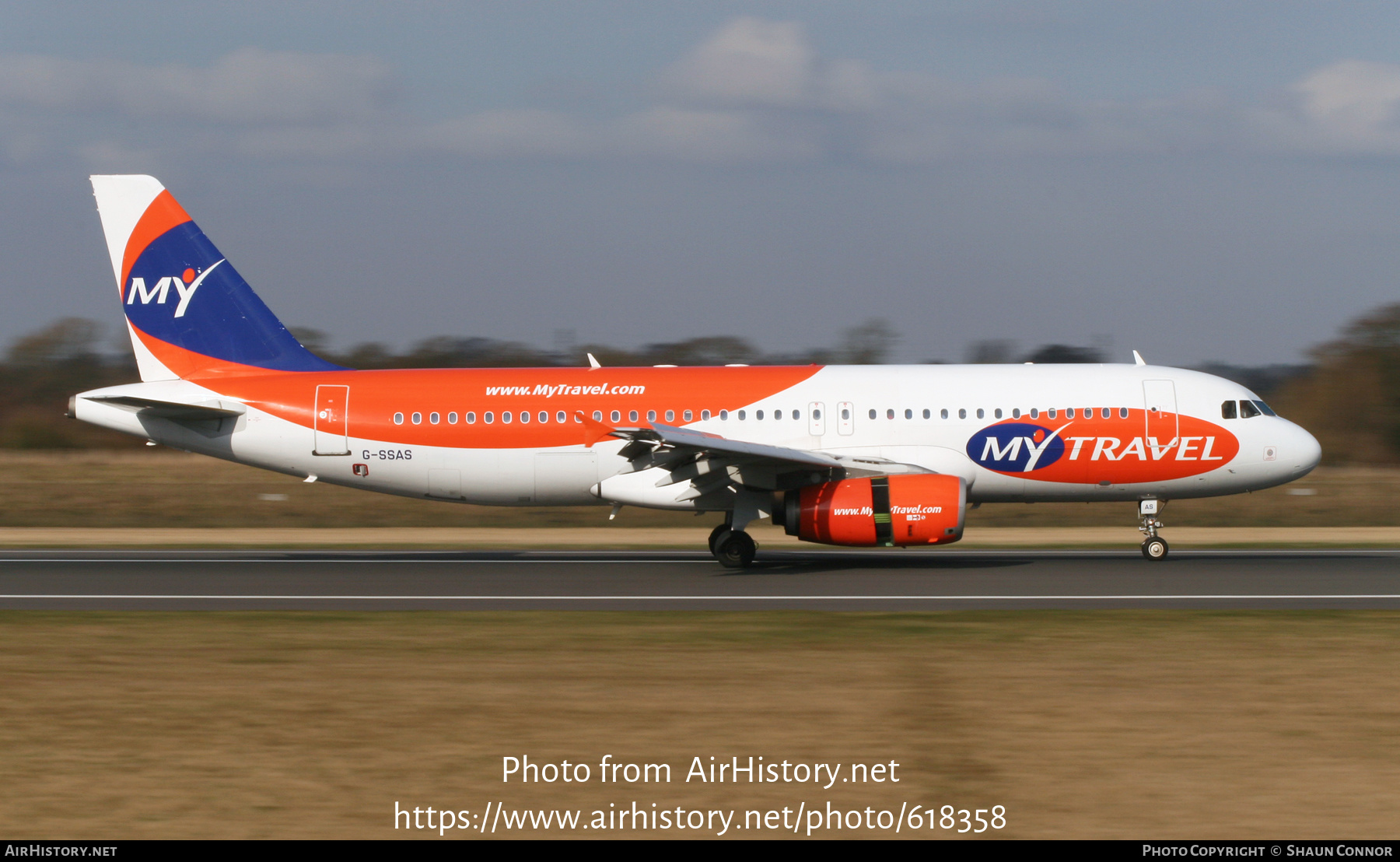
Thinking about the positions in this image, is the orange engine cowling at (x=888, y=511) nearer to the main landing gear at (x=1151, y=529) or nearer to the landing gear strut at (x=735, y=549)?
the landing gear strut at (x=735, y=549)

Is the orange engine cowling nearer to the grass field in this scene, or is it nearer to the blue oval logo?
the blue oval logo

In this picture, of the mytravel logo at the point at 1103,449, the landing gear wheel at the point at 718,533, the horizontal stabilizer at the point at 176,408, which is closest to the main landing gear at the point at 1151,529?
the mytravel logo at the point at 1103,449

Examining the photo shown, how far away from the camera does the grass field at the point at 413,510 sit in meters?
32.1

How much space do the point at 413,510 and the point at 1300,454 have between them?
2167 centimetres

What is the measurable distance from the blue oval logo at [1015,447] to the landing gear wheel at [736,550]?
13.1 ft

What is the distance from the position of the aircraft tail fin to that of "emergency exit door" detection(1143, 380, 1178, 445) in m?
14.4

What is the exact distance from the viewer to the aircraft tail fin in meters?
22.5

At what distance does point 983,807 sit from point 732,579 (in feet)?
38.9

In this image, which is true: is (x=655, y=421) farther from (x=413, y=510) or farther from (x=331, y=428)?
(x=413, y=510)

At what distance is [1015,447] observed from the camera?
20.8 m

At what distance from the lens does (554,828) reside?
23.0 feet

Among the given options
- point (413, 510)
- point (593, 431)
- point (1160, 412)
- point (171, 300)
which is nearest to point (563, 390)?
point (593, 431)
